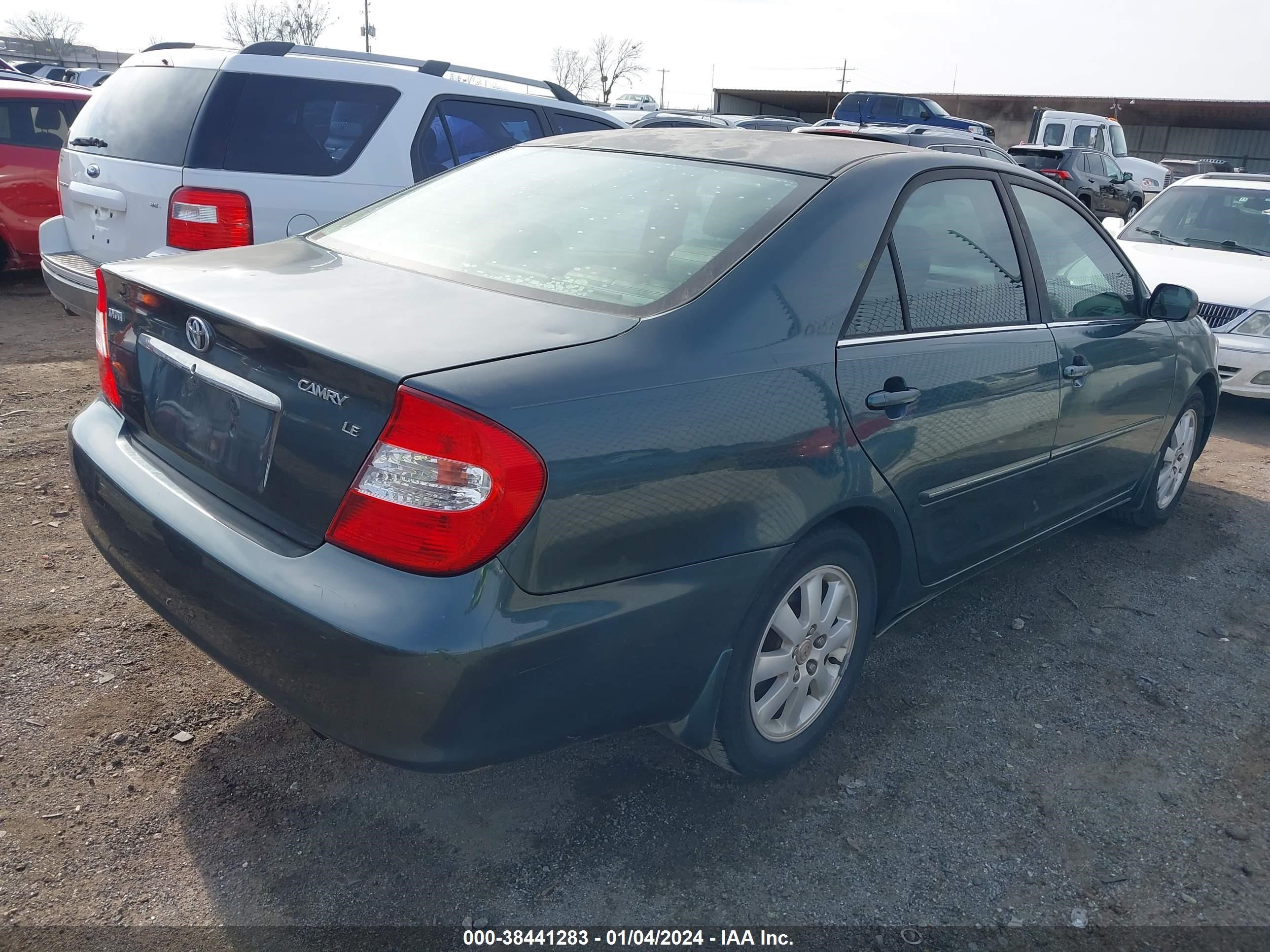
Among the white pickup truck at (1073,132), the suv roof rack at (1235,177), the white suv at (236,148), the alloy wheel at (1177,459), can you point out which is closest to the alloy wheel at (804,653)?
the alloy wheel at (1177,459)

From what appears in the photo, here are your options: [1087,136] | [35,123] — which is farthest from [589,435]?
[1087,136]

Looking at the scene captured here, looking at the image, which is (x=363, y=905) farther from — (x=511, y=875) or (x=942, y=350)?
(x=942, y=350)

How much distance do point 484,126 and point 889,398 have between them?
4249mm

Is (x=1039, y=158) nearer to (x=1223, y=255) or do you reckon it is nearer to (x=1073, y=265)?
(x=1223, y=255)

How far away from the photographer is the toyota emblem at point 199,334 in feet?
7.35

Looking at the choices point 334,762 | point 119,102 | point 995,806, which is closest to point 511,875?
point 334,762

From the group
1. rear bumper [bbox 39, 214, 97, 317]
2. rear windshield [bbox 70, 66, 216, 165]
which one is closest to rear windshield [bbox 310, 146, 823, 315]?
rear windshield [bbox 70, 66, 216, 165]

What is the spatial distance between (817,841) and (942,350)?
4.53ft

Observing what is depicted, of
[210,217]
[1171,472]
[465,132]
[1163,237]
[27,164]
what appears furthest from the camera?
[27,164]

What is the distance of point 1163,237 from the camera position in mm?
7969

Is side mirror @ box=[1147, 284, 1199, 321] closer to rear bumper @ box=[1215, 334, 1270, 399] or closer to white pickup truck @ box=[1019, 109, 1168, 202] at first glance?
rear bumper @ box=[1215, 334, 1270, 399]

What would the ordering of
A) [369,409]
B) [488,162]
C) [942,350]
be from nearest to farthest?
[369,409]
[942,350]
[488,162]

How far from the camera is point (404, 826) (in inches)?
96.7

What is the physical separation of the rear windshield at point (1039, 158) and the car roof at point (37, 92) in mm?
14177
